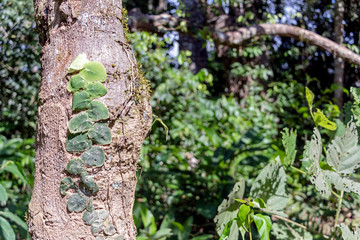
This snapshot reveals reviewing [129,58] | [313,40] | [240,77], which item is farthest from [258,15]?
[129,58]

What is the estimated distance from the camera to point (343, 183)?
136 centimetres

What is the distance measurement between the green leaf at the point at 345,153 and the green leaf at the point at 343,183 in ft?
0.15

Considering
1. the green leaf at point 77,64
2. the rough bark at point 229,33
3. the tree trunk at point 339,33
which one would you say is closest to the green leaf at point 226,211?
the green leaf at point 77,64

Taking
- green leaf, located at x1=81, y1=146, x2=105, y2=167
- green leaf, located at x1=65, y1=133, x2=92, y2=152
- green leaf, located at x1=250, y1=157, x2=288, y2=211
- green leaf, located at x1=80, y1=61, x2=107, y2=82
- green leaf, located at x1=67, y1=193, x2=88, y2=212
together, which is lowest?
green leaf, located at x1=250, y1=157, x2=288, y2=211

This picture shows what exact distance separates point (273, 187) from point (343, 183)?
301mm

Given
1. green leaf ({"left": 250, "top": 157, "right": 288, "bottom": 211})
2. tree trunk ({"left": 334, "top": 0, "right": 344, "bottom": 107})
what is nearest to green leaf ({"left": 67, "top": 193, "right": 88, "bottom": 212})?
green leaf ({"left": 250, "top": 157, "right": 288, "bottom": 211})

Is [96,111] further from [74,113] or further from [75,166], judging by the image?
[75,166]

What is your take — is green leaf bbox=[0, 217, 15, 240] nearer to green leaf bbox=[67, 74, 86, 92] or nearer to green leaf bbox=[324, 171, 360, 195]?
green leaf bbox=[67, 74, 86, 92]

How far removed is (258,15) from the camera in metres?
4.93

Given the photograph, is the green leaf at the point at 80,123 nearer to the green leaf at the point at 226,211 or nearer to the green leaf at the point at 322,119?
the green leaf at the point at 226,211

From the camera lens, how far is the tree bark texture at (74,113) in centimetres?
104

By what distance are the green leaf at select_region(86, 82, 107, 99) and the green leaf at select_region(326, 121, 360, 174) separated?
0.95m

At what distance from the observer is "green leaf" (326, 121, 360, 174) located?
1.41 metres

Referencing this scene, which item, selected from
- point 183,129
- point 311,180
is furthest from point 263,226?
point 183,129
